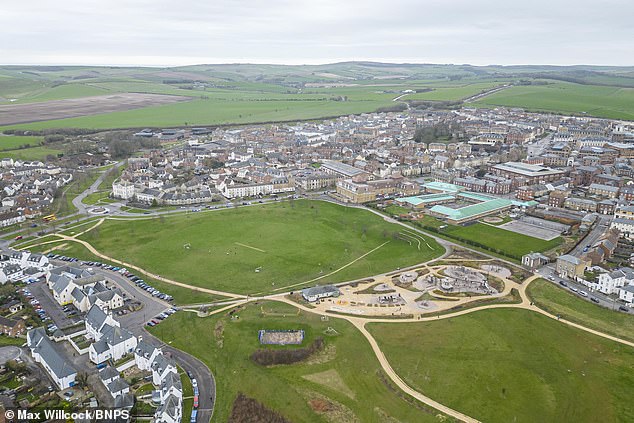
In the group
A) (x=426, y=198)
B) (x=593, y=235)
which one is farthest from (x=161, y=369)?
(x=593, y=235)

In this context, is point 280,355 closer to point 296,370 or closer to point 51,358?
point 296,370

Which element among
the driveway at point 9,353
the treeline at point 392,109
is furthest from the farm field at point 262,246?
the treeline at point 392,109

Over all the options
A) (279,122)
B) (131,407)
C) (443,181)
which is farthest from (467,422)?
(279,122)

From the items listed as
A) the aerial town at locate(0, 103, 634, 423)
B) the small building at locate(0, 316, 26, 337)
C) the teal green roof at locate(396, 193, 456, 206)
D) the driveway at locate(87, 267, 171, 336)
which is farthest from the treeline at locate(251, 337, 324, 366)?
the teal green roof at locate(396, 193, 456, 206)

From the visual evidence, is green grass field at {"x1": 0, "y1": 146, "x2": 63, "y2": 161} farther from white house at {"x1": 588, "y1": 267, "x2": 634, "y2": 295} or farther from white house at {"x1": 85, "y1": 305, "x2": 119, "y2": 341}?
white house at {"x1": 588, "y1": 267, "x2": 634, "y2": 295}

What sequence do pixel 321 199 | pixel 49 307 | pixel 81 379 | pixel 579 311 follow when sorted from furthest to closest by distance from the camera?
pixel 321 199
pixel 49 307
pixel 579 311
pixel 81 379
